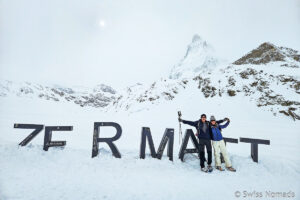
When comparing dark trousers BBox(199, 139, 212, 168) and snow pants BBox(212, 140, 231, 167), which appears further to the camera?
snow pants BBox(212, 140, 231, 167)

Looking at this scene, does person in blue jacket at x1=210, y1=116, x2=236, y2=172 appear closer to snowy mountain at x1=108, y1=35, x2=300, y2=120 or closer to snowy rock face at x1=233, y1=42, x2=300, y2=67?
snowy mountain at x1=108, y1=35, x2=300, y2=120

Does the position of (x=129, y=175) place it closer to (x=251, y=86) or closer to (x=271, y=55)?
(x=251, y=86)

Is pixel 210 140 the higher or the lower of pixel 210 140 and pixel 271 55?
the lower

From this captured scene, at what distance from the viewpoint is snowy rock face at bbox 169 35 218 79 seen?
8566 centimetres

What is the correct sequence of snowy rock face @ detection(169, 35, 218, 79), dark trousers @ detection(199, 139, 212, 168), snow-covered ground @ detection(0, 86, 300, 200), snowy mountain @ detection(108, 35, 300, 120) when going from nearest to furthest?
1. snow-covered ground @ detection(0, 86, 300, 200)
2. dark trousers @ detection(199, 139, 212, 168)
3. snowy mountain @ detection(108, 35, 300, 120)
4. snowy rock face @ detection(169, 35, 218, 79)

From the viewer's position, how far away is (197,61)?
3762 inches

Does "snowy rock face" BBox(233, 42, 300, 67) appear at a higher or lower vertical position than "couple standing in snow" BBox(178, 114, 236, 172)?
higher

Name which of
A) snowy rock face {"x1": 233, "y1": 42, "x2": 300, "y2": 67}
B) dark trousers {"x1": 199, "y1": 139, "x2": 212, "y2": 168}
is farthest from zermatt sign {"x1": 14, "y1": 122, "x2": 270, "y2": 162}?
snowy rock face {"x1": 233, "y1": 42, "x2": 300, "y2": 67}

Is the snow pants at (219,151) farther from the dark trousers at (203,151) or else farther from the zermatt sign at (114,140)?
the zermatt sign at (114,140)

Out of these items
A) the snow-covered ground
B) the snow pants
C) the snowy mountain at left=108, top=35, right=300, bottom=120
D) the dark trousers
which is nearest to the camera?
the snow-covered ground

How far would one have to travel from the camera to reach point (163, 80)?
3120 centimetres

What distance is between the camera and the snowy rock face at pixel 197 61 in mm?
85662

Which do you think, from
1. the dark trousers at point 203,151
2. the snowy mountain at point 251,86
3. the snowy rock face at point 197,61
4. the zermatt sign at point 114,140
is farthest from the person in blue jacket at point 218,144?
the snowy rock face at point 197,61

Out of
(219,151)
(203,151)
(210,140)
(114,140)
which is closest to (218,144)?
(219,151)
